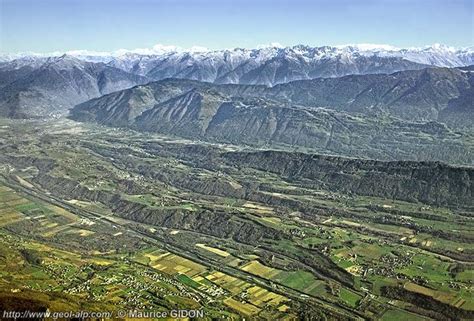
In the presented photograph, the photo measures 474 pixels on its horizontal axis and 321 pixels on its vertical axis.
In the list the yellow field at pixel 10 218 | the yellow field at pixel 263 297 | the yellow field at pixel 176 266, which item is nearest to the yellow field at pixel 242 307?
the yellow field at pixel 263 297

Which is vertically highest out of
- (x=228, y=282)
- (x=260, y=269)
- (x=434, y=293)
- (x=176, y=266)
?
(x=434, y=293)

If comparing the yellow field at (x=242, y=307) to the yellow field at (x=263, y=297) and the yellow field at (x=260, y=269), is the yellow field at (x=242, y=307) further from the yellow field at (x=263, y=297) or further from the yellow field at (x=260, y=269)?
the yellow field at (x=260, y=269)

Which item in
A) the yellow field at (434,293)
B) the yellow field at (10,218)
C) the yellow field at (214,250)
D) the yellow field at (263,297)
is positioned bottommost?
the yellow field at (10,218)

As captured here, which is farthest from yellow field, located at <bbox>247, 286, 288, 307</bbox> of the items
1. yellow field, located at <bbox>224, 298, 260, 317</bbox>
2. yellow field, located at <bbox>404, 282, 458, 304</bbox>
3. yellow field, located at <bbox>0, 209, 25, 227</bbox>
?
yellow field, located at <bbox>0, 209, 25, 227</bbox>

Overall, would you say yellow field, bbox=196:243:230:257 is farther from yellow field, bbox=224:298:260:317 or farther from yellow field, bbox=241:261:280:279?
yellow field, bbox=224:298:260:317

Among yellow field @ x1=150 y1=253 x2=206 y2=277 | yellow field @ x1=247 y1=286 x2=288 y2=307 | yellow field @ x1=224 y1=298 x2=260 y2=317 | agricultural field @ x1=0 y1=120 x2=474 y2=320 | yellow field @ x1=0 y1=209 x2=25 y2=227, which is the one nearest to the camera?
yellow field @ x1=224 y1=298 x2=260 y2=317

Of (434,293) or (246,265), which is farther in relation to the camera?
(246,265)

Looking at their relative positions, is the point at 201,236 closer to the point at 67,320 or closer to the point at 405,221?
the point at 405,221

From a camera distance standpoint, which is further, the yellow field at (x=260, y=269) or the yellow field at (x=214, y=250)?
the yellow field at (x=214, y=250)

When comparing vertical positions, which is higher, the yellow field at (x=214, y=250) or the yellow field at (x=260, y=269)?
the yellow field at (x=214, y=250)

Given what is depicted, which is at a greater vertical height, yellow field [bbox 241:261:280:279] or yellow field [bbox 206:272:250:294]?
yellow field [bbox 241:261:280:279]

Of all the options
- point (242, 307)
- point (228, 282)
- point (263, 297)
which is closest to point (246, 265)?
point (228, 282)

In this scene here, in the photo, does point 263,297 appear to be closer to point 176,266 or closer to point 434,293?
point 176,266
